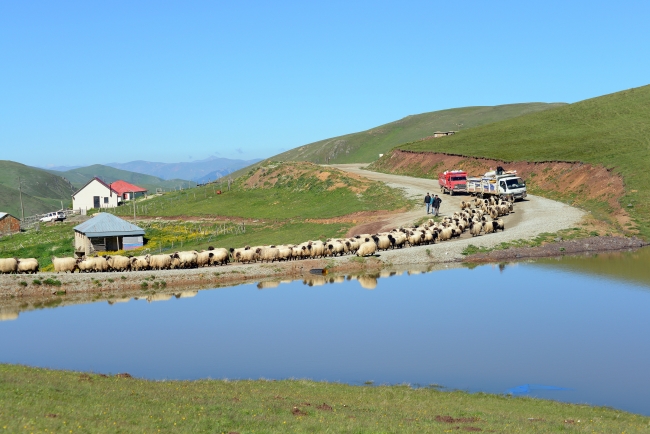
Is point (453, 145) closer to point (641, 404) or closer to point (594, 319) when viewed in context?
point (594, 319)

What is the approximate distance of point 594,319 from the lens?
35031 mm

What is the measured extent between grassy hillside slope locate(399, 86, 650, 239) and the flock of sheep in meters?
15.2

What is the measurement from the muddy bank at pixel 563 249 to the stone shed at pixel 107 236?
36776mm

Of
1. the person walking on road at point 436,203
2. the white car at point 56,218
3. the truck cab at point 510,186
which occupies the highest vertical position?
the white car at point 56,218

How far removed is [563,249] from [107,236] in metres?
43.5

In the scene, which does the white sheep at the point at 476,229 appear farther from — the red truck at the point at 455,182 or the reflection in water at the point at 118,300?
the reflection in water at the point at 118,300

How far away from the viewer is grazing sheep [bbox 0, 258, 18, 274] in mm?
49312

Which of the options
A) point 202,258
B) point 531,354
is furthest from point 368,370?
point 202,258

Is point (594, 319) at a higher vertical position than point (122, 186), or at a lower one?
lower

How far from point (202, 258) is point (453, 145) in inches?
3049

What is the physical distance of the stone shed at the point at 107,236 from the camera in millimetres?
73875

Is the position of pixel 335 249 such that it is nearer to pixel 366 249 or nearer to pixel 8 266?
pixel 366 249

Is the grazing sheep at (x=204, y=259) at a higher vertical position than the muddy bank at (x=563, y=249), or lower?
higher

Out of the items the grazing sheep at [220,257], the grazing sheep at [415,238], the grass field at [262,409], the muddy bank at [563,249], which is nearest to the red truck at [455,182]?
the grazing sheep at [415,238]
